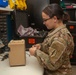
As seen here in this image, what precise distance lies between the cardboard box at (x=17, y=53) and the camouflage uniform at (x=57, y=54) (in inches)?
6.1

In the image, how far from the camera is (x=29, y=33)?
239 centimetres

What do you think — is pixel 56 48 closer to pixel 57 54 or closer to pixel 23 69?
pixel 57 54

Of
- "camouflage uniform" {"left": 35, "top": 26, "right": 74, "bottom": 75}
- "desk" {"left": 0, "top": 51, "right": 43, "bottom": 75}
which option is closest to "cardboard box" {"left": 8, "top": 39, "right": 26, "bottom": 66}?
"desk" {"left": 0, "top": 51, "right": 43, "bottom": 75}

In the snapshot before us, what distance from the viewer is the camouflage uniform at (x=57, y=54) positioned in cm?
143

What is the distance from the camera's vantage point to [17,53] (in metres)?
1.64

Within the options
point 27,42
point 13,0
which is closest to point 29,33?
point 27,42

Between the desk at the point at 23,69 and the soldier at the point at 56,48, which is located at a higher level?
the soldier at the point at 56,48

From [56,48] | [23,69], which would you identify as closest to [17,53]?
[23,69]

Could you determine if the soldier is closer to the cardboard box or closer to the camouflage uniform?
the camouflage uniform

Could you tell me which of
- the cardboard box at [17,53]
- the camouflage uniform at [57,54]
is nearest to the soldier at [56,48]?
the camouflage uniform at [57,54]

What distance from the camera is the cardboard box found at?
163 cm

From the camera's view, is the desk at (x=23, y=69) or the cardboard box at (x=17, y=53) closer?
the desk at (x=23, y=69)

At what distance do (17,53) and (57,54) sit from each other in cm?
41

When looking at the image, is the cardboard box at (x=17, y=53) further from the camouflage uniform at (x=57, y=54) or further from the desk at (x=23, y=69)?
the camouflage uniform at (x=57, y=54)
